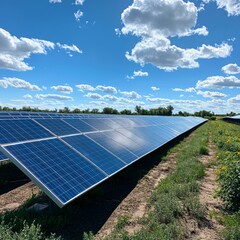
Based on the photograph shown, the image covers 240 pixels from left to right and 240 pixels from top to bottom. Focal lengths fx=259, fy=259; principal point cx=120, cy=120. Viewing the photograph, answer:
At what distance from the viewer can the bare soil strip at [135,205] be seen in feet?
21.0

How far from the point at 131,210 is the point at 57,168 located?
2.61 metres

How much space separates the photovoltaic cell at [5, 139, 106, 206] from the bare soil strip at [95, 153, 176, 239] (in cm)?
112

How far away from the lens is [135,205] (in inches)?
314

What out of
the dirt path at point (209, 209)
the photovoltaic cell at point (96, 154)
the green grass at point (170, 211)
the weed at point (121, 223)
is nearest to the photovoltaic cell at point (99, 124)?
the photovoltaic cell at point (96, 154)

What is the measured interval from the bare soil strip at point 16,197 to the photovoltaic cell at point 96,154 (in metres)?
2.26

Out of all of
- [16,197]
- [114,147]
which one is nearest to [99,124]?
[114,147]

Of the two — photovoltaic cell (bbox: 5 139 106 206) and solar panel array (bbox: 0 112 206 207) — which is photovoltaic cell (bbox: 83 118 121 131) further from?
photovoltaic cell (bbox: 5 139 106 206)

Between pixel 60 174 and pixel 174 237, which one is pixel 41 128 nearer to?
pixel 60 174

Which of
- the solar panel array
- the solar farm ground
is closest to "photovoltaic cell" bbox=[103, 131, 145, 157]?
the solar panel array

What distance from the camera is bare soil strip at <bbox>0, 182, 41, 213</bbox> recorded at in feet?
25.8

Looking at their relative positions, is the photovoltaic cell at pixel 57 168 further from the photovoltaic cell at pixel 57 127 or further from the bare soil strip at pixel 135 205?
the photovoltaic cell at pixel 57 127

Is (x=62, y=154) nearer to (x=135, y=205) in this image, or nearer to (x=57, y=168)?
(x=57, y=168)

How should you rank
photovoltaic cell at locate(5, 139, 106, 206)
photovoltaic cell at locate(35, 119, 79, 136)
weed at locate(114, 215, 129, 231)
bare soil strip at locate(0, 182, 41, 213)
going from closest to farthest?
photovoltaic cell at locate(5, 139, 106, 206)
weed at locate(114, 215, 129, 231)
bare soil strip at locate(0, 182, 41, 213)
photovoltaic cell at locate(35, 119, 79, 136)

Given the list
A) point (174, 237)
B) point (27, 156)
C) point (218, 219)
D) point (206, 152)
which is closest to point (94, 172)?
point (27, 156)
